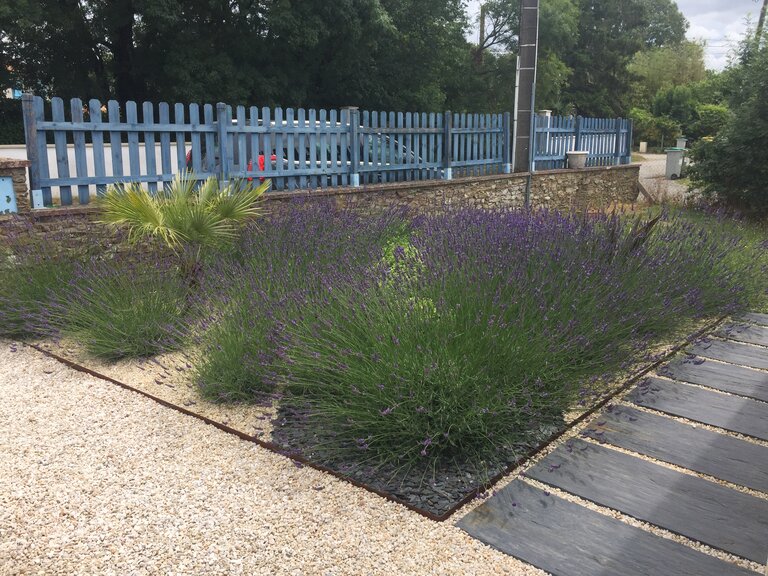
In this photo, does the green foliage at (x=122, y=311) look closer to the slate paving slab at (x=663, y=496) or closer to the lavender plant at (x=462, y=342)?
the lavender plant at (x=462, y=342)

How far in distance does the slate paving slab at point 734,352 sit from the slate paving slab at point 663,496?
195cm

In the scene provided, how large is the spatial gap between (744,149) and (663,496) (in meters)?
10.5

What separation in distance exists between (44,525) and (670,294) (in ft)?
15.2

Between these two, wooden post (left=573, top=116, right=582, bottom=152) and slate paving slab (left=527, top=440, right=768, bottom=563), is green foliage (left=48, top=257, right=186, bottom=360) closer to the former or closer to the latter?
slate paving slab (left=527, top=440, right=768, bottom=563)

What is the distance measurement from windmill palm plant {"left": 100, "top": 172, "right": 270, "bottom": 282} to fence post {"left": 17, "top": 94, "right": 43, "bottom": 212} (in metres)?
0.61

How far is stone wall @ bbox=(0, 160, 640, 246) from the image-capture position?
6.45 meters

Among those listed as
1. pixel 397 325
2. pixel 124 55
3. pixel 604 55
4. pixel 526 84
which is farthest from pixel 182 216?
pixel 604 55

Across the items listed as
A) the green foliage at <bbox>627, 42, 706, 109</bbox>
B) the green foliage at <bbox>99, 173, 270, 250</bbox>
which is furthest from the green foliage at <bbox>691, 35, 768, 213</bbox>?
the green foliage at <bbox>627, 42, 706, 109</bbox>

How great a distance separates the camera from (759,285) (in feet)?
22.8

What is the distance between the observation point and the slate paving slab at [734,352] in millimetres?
5082

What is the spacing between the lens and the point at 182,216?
20.6 ft

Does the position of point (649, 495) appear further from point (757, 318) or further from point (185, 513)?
point (757, 318)

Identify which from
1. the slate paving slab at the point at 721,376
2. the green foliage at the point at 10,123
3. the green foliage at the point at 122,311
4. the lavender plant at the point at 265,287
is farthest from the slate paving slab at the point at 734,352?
the green foliage at the point at 10,123

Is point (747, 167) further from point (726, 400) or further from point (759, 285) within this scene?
point (726, 400)
